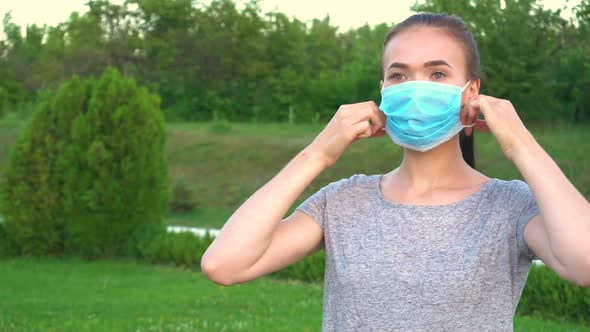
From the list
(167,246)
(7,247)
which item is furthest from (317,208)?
(7,247)

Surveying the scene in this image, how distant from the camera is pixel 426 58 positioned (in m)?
2.66

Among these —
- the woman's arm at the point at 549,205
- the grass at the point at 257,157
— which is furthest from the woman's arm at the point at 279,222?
the grass at the point at 257,157

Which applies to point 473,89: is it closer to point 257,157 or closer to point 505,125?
point 505,125

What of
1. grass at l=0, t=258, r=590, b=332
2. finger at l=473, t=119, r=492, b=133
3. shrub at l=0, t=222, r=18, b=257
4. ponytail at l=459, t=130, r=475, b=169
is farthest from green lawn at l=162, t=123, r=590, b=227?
finger at l=473, t=119, r=492, b=133

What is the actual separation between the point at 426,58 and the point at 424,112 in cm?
16

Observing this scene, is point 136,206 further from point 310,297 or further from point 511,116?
point 511,116

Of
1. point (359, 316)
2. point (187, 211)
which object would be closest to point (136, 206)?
point (187, 211)

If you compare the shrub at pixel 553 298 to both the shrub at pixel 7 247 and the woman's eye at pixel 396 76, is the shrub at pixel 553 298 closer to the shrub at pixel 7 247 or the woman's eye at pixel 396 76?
the woman's eye at pixel 396 76

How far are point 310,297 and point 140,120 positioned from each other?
4.64 m

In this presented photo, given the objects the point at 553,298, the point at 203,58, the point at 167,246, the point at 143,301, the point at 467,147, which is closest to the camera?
the point at 467,147

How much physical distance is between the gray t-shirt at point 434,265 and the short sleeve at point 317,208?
10 cm

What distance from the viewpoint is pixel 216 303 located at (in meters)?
9.56

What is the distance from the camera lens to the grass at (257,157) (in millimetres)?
17891

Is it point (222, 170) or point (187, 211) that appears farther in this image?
point (222, 170)
